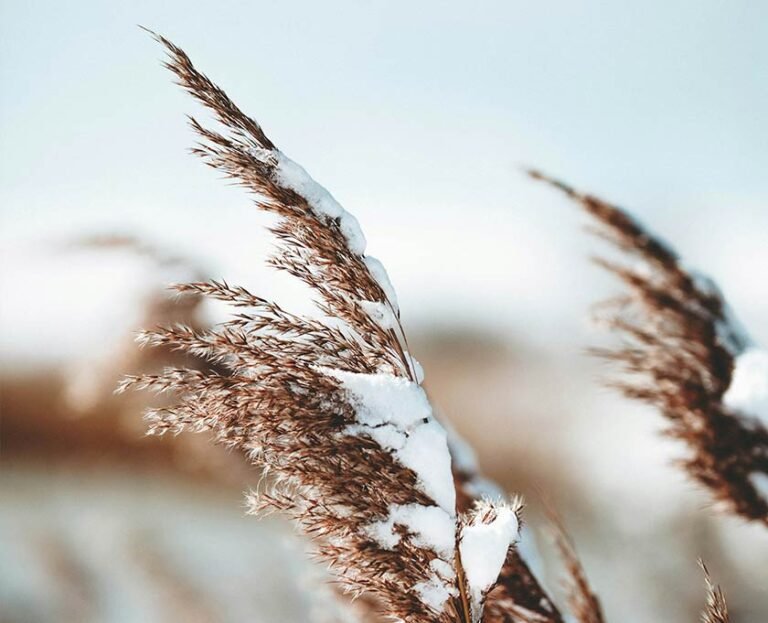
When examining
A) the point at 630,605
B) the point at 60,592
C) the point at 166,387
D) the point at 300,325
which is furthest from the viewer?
the point at 630,605

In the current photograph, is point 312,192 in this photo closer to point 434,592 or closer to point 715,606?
point 434,592

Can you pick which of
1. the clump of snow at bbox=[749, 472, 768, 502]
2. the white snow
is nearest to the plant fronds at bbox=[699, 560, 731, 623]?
the white snow

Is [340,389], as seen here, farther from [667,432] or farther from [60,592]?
[60,592]

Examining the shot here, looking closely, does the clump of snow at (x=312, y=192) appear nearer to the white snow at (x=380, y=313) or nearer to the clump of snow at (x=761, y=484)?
the white snow at (x=380, y=313)

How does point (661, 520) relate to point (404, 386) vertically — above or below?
below

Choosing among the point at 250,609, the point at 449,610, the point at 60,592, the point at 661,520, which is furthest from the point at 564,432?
the point at 449,610

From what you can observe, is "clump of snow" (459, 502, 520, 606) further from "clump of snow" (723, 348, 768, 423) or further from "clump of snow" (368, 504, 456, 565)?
"clump of snow" (723, 348, 768, 423)
